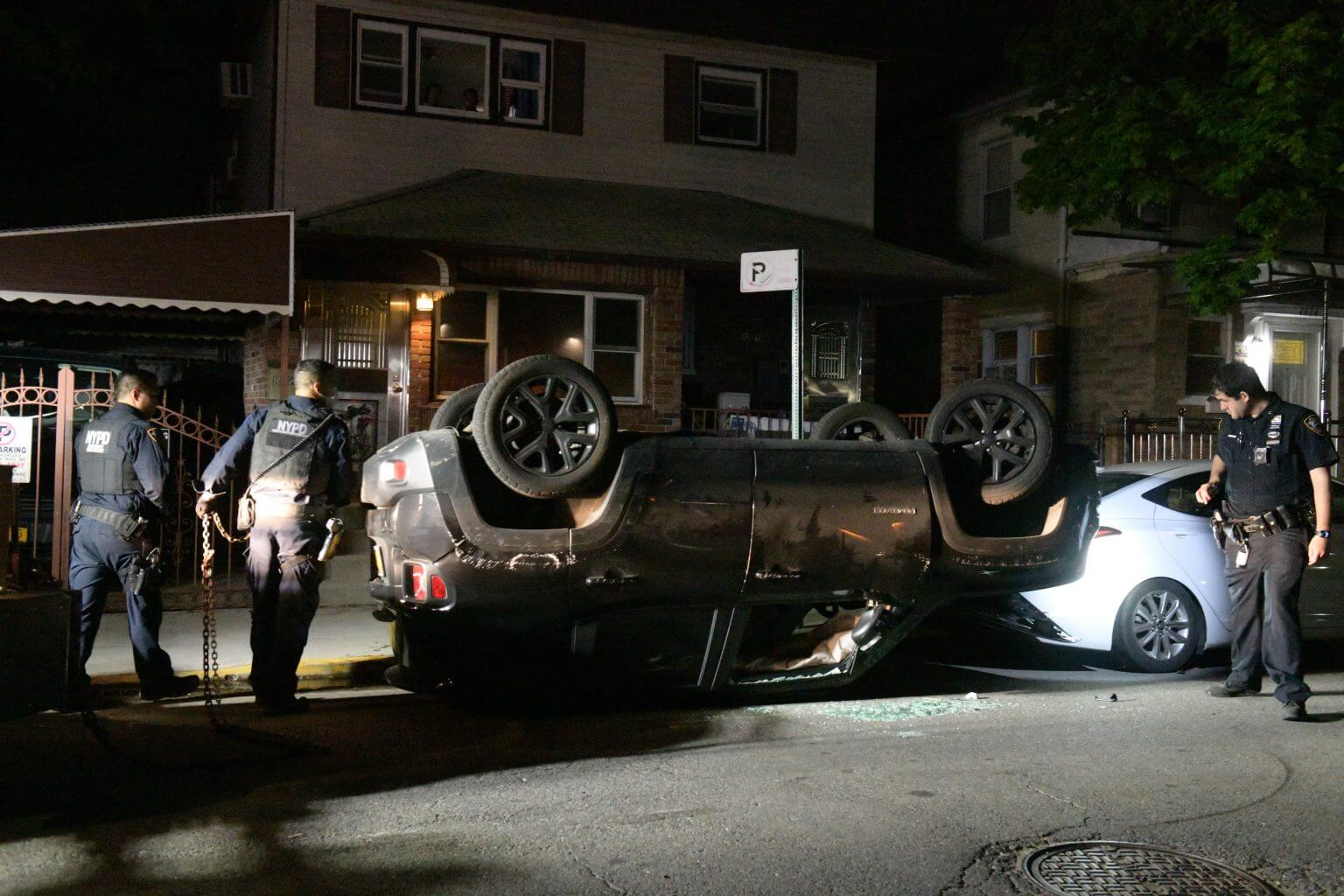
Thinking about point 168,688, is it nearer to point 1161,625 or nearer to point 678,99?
point 1161,625

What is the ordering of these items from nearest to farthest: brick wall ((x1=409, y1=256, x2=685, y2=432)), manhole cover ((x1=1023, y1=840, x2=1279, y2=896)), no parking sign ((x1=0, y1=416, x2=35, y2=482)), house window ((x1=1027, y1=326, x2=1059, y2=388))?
1. manhole cover ((x1=1023, y1=840, x2=1279, y2=896))
2. no parking sign ((x1=0, y1=416, x2=35, y2=482))
3. brick wall ((x1=409, y1=256, x2=685, y2=432))
4. house window ((x1=1027, y1=326, x2=1059, y2=388))

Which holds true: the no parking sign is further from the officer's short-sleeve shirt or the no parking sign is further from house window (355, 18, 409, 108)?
house window (355, 18, 409, 108)

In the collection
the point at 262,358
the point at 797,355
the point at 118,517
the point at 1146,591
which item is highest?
the point at 262,358

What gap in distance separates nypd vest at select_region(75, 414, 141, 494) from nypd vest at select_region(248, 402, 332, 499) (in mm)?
743

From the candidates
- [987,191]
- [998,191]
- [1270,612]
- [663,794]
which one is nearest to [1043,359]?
[998,191]

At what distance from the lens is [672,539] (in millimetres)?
6172

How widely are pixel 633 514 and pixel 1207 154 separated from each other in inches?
478

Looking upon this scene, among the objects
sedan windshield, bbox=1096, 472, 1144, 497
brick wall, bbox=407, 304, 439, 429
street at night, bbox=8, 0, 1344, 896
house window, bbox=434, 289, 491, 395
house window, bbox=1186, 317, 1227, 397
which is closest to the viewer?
street at night, bbox=8, 0, 1344, 896

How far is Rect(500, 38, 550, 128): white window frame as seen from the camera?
16734 millimetres

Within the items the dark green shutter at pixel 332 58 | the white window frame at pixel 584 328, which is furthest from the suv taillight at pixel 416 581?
the dark green shutter at pixel 332 58

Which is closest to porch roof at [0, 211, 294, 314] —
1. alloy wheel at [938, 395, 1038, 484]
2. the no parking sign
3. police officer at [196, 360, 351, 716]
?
the no parking sign

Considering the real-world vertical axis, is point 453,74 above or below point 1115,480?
above

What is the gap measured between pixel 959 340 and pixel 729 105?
4.64 metres

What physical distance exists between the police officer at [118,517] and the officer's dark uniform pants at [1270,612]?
5.94 meters
